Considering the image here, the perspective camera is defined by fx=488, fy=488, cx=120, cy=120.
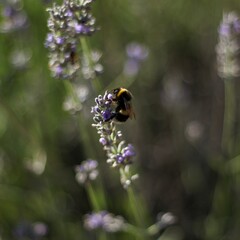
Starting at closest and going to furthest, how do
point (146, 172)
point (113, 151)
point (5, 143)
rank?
point (113, 151), point (5, 143), point (146, 172)

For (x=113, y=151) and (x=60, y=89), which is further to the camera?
(x=60, y=89)

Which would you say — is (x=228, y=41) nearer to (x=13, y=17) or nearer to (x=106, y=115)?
(x=106, y=115)

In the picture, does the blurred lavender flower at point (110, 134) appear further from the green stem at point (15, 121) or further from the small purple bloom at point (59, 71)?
the green stem at point (15, 121)

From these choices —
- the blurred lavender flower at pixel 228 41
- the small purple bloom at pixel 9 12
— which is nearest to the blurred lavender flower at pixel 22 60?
the small purple bloom at pixel 9 12

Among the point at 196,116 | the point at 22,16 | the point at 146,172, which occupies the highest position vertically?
the point at 22,16

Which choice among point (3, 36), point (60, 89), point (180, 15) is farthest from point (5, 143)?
point (180, 15)

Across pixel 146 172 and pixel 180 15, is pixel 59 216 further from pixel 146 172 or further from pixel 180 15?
pixel 180 15
